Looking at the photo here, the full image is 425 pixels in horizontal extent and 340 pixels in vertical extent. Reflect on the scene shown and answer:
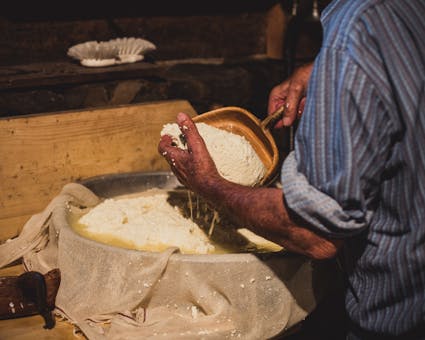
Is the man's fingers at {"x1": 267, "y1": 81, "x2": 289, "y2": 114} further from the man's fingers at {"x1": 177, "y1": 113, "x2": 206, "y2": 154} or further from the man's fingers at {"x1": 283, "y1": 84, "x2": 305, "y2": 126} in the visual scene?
the man's fingers at {"x1": 177, "y1": 113, "x2": 206, "y2": 154}

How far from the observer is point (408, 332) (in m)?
1.52

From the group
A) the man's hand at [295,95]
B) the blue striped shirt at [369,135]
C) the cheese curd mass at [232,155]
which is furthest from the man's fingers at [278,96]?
the blue striped shirt at [369,135]

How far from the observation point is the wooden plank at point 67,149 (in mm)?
2623

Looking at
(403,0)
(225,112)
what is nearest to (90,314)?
(225,112)

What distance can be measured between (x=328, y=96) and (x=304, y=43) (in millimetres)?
3105

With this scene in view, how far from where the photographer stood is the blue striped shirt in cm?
131

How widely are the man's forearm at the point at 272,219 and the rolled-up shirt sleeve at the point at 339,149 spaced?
0.25ft

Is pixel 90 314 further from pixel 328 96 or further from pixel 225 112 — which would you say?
pixel 328 96

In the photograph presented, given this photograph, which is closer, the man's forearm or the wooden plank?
the man's forearm

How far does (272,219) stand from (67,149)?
149 cm

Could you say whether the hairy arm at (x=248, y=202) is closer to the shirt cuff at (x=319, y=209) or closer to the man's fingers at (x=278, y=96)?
the shirt cuff at (x=319, y=209)

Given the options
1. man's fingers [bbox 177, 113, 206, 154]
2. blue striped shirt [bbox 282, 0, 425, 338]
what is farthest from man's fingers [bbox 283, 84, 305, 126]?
blue striped shirt [bbox 282, 0, 425, 338]

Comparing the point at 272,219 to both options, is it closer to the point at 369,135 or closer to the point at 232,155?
the point at 369,135

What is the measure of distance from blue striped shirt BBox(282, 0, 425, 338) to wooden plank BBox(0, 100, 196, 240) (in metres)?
1.54
